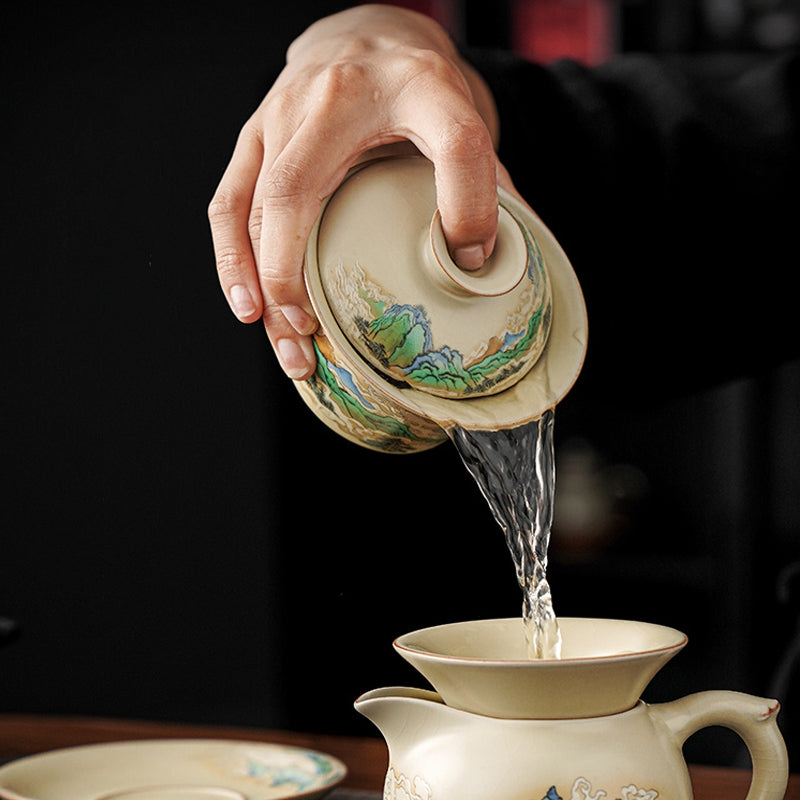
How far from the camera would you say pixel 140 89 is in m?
2.92

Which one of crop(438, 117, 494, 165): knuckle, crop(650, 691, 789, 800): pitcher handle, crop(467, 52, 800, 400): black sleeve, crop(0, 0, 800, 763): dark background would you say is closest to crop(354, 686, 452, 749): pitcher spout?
crop(650, 691, 789, 800): pitcher handle

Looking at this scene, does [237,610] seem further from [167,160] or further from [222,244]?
[222,244]

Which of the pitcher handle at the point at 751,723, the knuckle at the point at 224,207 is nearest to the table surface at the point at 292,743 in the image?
the pitcher handle at the point at 751,723

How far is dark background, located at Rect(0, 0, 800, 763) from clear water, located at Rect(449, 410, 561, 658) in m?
1.88

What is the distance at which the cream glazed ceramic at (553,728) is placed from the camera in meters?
0.67

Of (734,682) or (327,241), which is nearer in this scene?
(327,241)

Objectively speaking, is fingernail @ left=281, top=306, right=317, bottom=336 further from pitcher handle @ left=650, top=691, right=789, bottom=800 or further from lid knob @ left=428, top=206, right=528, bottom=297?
pitcher handle @ left=650, top=691, right=789, bottom=800

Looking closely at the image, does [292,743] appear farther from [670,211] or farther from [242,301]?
[670,211]

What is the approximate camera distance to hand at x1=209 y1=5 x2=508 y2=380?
843 millimetres

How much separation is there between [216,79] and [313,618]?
1.33 metres

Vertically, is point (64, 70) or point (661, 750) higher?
point (64, 70)

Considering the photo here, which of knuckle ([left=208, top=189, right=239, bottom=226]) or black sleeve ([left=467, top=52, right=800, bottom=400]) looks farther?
black sleeve ([left=467, top=52, right=800, bottom=400])

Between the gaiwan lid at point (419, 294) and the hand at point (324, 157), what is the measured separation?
19 mm

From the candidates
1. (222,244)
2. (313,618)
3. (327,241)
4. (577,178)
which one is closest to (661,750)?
(327,241)
